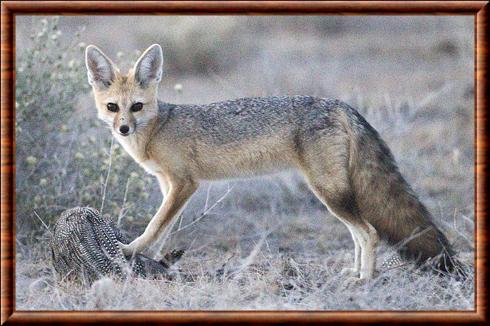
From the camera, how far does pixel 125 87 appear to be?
4926 millimetres

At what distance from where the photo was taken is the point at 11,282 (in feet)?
13.3

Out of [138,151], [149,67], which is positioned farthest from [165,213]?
[149,67]

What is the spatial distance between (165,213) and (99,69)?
107cm

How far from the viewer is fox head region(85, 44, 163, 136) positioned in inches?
192

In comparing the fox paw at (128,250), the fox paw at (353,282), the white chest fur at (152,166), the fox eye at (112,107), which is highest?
the fox eye at (112,107)

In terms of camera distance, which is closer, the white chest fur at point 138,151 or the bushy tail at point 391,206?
the bushy tail at point 391,206

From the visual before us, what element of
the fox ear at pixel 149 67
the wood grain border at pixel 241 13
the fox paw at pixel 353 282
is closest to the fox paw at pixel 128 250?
the wood grain border at pixel 241 13

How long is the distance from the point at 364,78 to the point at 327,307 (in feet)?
22.4

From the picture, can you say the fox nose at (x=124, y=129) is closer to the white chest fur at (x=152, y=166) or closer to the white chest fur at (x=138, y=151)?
the white chest fur at (x=138, y=151)

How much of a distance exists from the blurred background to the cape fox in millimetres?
296

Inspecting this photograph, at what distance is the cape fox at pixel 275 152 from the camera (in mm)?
4805

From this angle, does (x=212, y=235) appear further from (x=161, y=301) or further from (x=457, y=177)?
(x=457, y=177)

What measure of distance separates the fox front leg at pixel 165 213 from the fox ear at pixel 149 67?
71cm

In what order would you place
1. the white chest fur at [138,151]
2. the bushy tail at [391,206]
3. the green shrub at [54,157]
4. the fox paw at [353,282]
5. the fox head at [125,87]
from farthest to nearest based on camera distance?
1. the green shrub at [54,157]
2. the white chest fur at [138,151]
3. the fox head at [125,87]
4. the bushy tail at [391,206]
5. the fox paw at [353,282]
